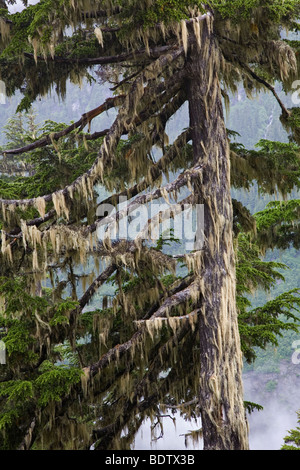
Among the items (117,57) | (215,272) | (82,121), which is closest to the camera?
(215,272)

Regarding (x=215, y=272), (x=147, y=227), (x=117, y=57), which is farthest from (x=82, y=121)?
(x=215, y=272)

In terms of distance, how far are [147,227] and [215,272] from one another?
1178 millimetres

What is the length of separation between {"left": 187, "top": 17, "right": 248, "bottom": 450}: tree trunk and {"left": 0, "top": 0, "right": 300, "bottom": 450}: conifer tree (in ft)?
0.06

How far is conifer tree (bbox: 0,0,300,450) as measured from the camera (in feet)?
22.9

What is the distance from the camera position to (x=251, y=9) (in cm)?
712

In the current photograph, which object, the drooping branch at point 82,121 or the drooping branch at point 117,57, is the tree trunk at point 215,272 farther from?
the drooping branch at point 82,121

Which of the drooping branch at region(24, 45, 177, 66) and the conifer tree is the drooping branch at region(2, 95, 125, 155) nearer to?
the conifer tree

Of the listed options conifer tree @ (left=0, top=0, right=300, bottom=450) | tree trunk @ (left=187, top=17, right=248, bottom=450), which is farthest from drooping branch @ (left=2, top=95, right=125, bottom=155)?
tree trunk @ (left=187, top=17, right=248, bottom=450)

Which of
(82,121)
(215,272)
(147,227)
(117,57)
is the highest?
(117,57)

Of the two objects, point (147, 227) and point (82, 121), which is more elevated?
point (82, 121)

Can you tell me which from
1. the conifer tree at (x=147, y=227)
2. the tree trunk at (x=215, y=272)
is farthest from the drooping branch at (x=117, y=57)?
the tree trunk at (x=215, y=272)

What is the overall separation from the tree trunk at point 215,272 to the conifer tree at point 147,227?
0.06 ft

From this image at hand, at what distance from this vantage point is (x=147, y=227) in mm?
7152

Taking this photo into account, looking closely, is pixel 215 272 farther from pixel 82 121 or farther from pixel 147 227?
pixel 82 121
